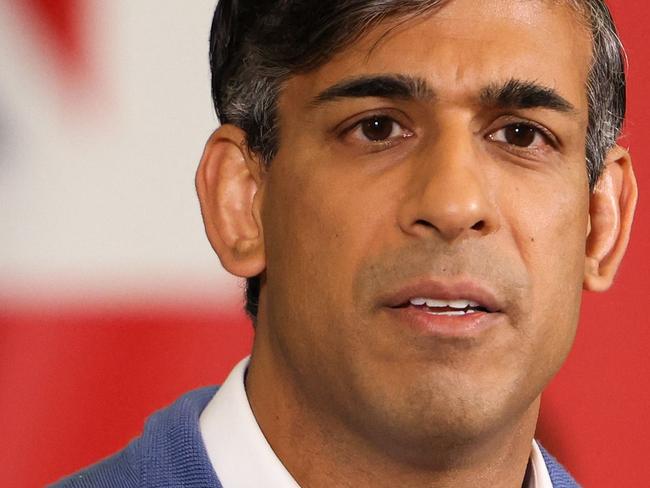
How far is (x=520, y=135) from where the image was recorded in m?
1.89

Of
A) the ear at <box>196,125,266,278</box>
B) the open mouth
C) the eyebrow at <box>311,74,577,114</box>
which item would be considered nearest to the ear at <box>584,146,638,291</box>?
the eyebrow at <box>311,74,577,114</box>

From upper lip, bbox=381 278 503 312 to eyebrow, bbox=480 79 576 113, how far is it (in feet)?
0.81

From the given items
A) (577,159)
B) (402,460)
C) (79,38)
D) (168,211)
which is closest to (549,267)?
(577,159)

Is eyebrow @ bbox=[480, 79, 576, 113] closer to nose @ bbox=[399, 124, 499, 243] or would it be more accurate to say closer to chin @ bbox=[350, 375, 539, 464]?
nose @ bbox=[399, 124, 499, 243]

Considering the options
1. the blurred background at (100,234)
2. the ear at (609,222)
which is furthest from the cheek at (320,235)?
the blurred background at (100,234)

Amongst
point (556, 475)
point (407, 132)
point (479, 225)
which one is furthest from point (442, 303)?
point (556, 475)

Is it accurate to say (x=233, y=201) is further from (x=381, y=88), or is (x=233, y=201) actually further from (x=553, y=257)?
(x=553, y=257)

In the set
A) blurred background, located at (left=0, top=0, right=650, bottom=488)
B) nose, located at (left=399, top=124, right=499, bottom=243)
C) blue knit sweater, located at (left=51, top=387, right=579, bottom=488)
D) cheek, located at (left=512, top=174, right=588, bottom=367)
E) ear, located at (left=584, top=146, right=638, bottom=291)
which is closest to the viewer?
nose, located at (left=399, top=124, right=499, bottom=243)

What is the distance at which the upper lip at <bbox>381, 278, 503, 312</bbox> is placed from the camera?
174 cm

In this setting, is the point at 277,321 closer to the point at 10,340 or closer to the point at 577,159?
the point at 577,159

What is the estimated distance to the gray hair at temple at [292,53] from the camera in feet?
6.12

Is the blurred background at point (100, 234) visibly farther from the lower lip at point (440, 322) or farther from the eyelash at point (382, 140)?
the lower lip at point (440, 322)

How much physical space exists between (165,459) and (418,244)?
0.48 m

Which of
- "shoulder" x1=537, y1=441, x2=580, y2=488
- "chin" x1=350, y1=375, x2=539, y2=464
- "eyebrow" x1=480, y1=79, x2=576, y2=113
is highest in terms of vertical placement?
"eyebrow" x1=480, y1=79, x2=576, y2=113
